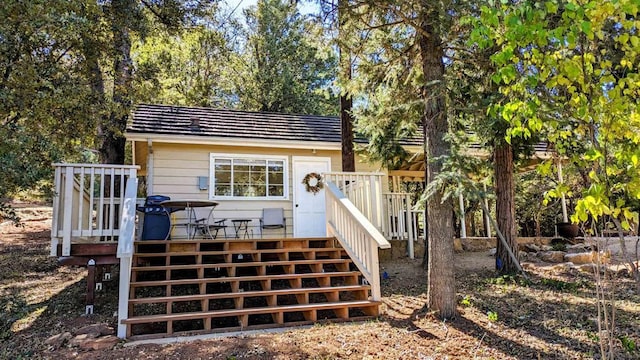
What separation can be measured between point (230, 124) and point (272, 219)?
8.92ft

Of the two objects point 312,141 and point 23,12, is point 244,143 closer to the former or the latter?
point 312,141

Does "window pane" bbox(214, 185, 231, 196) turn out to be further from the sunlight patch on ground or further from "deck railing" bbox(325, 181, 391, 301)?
the sunlight patch on ground

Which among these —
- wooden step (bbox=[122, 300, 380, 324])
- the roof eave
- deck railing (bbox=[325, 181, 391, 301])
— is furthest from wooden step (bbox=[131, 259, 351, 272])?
the roof eave

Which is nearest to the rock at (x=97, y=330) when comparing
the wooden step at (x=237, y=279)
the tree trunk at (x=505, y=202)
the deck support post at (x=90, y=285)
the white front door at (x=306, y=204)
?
the wooden step at (x=237, y=279)

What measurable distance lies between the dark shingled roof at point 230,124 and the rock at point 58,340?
16.0ft

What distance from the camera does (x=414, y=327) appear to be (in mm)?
4766

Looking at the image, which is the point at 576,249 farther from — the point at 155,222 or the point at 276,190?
the point at 155,222

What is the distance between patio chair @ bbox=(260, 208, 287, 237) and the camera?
8.95m

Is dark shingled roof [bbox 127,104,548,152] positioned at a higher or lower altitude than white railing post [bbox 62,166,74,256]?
higher

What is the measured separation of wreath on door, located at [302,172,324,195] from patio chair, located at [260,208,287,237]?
0.89m

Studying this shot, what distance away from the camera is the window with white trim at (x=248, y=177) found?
29.5ft

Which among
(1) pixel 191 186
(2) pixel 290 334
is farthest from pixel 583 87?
(1) pixel 191 186

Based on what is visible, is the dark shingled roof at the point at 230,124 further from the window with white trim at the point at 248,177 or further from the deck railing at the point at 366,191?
the deck railing at the point at 366,191

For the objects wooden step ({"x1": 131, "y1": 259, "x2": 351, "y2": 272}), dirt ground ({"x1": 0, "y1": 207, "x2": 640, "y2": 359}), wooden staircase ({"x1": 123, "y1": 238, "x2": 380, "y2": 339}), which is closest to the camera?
dirt ground ({"x1": 0, "y1": 207, "x2": 640, "y2": 359})
